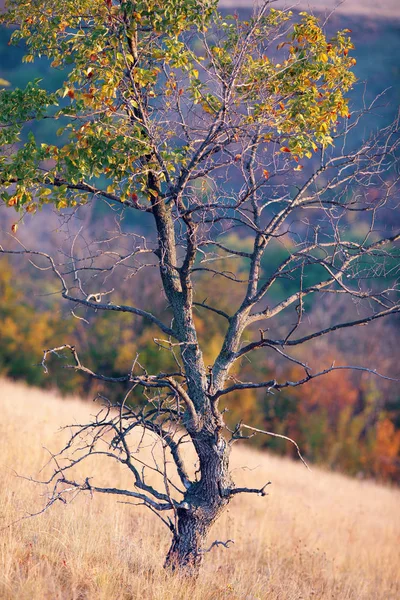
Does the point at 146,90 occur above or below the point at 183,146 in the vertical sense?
above

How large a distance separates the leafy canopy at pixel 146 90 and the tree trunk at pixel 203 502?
2.12 m

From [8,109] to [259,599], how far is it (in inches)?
178

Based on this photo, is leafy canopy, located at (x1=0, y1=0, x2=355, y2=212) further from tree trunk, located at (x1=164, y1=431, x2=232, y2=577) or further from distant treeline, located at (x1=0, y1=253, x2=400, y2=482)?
distant treeline, located at (x1=0, y1=253, x2=400, y2=482)

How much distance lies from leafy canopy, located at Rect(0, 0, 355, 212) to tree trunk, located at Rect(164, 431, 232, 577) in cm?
212

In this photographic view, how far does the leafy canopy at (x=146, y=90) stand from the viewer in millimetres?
4758

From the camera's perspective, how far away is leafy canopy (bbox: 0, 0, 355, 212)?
476 centimetres

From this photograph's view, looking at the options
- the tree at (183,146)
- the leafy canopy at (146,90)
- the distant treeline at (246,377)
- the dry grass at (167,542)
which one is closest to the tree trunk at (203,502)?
the tree at (183,146)

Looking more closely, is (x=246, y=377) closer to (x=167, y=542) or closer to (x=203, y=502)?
(x=167, y=542)

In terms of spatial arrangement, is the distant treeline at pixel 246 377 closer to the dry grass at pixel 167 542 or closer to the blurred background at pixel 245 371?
the blurred background at pixel 245 371

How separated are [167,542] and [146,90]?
4.91 m

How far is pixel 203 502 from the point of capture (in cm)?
529

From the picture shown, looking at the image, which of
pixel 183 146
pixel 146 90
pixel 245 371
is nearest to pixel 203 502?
pixel 183 146

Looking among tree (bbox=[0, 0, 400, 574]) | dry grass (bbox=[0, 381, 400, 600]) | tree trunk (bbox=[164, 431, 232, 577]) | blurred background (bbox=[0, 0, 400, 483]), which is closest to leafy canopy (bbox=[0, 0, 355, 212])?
tree (bbox=[0, 0, 400, 574])

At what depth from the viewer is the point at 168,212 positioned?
5.49 meters
